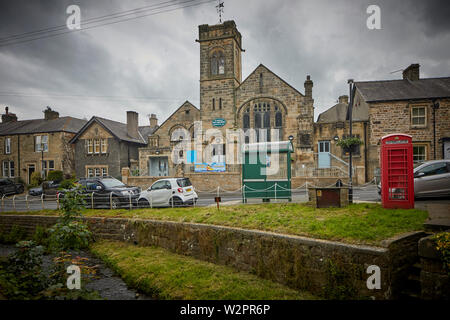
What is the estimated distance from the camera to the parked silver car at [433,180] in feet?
32.0

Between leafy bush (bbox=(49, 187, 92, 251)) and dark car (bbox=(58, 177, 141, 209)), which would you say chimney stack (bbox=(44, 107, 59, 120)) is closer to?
dark car (bbox=(58, 177, 141, 209))

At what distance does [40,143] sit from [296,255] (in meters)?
34.8

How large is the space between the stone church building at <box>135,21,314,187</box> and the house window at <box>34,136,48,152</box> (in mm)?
13309

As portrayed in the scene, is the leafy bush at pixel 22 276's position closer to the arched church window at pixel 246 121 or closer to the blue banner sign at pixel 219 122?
the blue banner sign at pixel 219 122

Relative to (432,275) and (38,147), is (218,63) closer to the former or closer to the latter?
(38,147)

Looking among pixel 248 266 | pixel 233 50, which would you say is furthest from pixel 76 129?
pixel 248 266

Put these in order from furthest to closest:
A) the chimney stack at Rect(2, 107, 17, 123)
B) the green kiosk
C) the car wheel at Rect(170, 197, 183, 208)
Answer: the chimney stack at Rect(2, 107, 17, 123) → the car wheel at Rect(170, 197, 183, 208) → the green kiosk

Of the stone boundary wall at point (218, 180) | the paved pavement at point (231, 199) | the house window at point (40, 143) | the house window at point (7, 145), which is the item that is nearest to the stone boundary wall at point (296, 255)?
the paved pavement at point (231, 199)

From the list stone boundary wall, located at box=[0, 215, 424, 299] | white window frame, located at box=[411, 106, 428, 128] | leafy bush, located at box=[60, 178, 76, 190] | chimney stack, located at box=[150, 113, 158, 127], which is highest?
chimney stack, located at box=[150, 113, 158, 127]

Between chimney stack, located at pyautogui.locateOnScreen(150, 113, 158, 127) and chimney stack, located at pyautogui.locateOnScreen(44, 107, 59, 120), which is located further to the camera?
chimney stack, located at pyautogui.locateOnScreen(150, 113, 158, 127)

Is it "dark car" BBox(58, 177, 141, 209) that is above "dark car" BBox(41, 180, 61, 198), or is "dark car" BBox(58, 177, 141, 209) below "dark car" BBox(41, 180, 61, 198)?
above

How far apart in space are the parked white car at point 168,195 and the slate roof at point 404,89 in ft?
58.9

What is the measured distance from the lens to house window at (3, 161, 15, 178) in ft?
106

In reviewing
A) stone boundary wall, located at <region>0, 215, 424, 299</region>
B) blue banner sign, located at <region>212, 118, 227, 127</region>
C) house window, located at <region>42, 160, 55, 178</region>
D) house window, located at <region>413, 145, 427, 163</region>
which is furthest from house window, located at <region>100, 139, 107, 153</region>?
house window, located at <region>413, 145, 427, 163</region>
